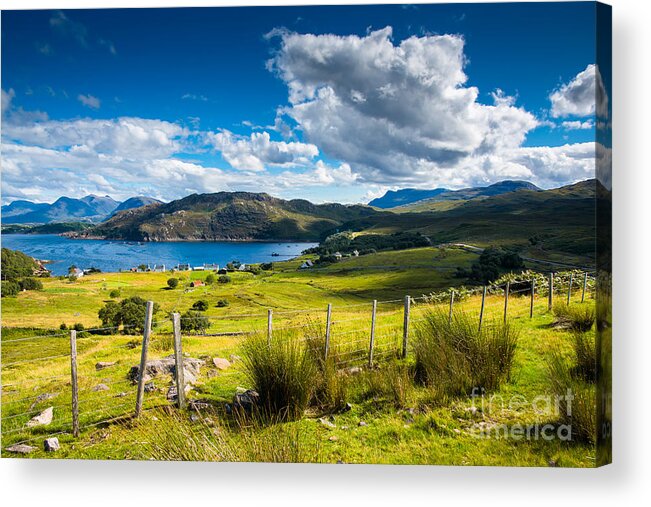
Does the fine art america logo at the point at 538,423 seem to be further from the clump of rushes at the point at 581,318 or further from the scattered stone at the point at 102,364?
the scattered stone at the point at 102,364

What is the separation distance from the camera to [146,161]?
5367 mm

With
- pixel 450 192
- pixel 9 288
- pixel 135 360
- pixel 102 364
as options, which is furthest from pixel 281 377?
Answer: pixel 450 192

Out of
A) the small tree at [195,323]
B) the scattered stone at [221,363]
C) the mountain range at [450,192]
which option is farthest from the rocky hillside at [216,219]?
the scattered stone at [221,363]

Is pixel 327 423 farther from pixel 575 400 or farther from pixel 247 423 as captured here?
pixel 575 400

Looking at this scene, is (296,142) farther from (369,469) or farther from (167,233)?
(167,233)

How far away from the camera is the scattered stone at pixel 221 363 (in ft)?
18.4

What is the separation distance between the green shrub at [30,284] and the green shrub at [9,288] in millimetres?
167

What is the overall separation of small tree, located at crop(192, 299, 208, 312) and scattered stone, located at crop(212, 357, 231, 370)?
2461 mm

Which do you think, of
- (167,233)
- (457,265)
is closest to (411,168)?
(167,233)

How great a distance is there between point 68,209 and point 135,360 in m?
2.87

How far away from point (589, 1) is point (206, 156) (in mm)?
4560

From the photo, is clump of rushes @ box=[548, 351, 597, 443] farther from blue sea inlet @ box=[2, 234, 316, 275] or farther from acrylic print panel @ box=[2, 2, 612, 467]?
blue sea inlet @ box=[2, 234, 316, 275]

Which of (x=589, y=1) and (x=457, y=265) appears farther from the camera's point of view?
(x=457, y=265)

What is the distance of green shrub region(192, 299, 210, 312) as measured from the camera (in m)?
8.09
